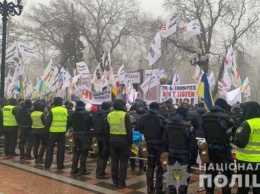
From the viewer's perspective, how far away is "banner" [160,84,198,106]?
45.0 feet

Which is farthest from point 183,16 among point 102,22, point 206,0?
point 102,22

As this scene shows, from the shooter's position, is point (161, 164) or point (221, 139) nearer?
point (221, 139)

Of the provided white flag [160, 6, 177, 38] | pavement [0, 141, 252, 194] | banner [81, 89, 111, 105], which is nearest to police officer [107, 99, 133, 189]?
pavement [0, 141, 252, 194]

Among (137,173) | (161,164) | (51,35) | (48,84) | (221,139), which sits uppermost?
(51,35)

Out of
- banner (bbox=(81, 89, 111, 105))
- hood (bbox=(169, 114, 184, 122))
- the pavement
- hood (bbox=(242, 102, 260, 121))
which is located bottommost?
the pavement

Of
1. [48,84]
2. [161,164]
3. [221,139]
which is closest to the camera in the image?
[221,139]

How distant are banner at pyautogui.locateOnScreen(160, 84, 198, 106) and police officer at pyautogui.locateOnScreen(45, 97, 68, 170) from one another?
5690mm

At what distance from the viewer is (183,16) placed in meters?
31.6

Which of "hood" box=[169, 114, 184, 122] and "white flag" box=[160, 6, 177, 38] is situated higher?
"white flag" box=[160, 6, 177, 38]

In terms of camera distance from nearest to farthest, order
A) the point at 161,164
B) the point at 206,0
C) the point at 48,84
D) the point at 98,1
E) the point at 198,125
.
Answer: the point at 161,164
the point at 198,125
the point at 48,84
the point at 206,0
the point at 98,1

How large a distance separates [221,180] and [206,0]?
2690cm

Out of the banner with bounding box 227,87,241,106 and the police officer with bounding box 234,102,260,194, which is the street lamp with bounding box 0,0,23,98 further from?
the police officer with bounding box 234,102,260,194

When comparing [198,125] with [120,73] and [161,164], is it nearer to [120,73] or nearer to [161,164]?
[161,164]

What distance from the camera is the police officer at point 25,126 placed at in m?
10.7
